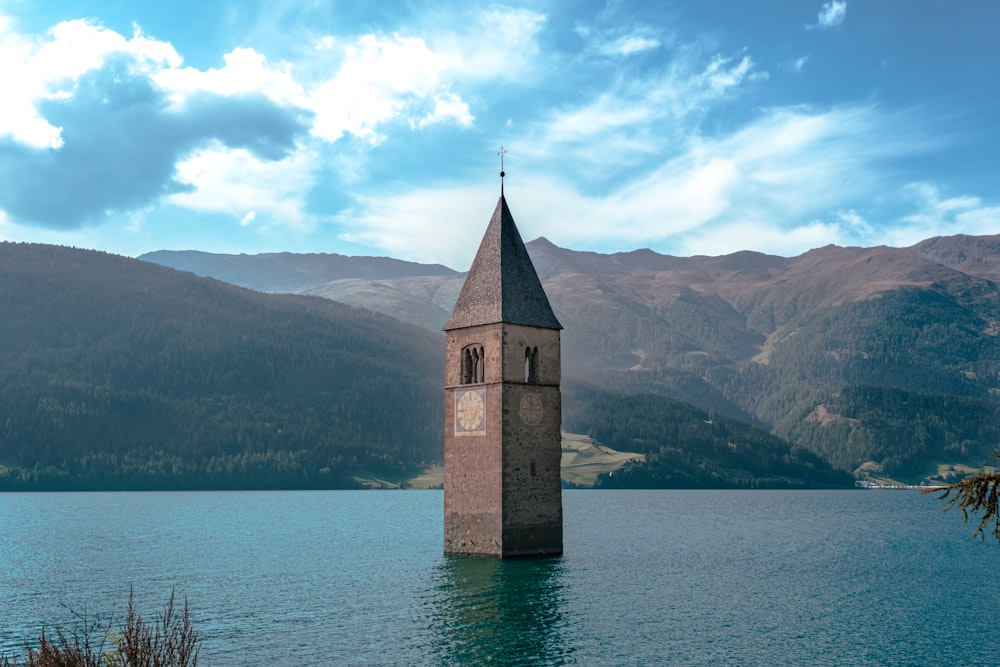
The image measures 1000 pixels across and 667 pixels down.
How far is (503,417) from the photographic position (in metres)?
62.6

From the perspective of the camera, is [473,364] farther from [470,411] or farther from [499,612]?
[499,612]

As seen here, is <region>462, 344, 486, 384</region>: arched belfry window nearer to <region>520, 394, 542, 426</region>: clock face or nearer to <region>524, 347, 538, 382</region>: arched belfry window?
<region>524, 347, 538, 382</region>: arched belfry window

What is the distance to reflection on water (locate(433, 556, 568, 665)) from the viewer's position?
130 ft

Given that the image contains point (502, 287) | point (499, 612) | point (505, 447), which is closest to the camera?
point (499, 612)

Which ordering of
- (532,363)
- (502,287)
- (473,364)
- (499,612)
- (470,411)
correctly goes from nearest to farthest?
(499,612) < (470,411) < (502,287) < (532,363) < (473,364)

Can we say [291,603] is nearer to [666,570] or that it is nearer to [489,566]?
[489,566]

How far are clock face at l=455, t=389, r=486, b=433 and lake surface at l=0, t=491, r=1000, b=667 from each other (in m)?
9.16

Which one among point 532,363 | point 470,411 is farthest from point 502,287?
point 470,411

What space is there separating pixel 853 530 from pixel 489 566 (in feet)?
264

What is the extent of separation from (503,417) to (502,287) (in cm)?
930

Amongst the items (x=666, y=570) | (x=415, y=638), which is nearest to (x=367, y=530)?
(x=666, y=570)

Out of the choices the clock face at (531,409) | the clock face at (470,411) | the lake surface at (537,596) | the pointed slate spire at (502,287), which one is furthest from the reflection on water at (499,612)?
the pointed slate spire at (502,287)

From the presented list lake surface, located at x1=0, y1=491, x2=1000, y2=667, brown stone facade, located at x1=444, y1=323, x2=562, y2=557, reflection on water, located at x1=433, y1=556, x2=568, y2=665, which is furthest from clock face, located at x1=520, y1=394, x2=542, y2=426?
lake surface, located at x1=0, y1=491, x2=1000, y2=667

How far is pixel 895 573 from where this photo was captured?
72875 millimetres
